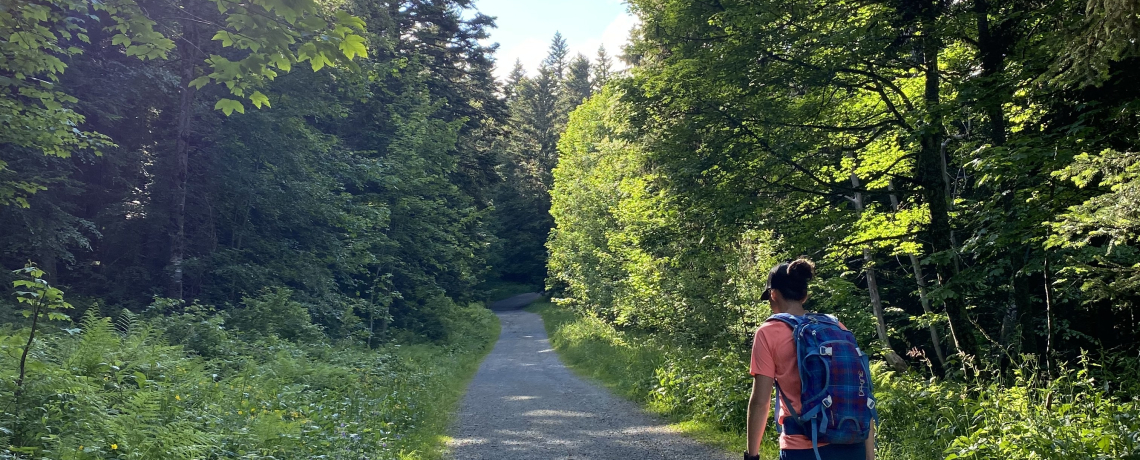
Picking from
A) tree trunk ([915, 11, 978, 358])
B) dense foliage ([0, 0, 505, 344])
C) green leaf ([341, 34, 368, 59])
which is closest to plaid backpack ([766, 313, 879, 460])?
green leaf ([341, 34, 368, 59])

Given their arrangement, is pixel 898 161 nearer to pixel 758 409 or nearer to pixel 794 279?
pixel 794 279

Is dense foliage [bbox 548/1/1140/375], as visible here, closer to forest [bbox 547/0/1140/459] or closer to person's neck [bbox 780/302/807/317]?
forest [bbox 547/0/1140/459]

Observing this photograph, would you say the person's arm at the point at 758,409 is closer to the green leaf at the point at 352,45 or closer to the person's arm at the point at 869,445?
the person's arm at the point at 869,445

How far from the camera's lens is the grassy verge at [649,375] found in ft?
28.5

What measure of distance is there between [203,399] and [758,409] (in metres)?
6.02

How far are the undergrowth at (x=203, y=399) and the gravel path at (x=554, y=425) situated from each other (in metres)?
0.59

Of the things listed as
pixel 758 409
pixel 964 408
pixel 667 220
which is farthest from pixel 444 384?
pixel 758 409

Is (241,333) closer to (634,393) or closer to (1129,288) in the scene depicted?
(634,393)

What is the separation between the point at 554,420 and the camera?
1028 centimetres

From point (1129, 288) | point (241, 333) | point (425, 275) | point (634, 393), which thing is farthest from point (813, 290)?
point (425, 275)

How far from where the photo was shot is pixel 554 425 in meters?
9.85

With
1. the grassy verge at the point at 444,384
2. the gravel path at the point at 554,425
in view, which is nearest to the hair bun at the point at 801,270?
the gravel path at the point at 554,425

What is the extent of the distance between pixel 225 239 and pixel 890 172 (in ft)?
48.7

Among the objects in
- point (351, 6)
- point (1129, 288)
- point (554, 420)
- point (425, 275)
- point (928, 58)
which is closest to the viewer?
point (1129, 288)
